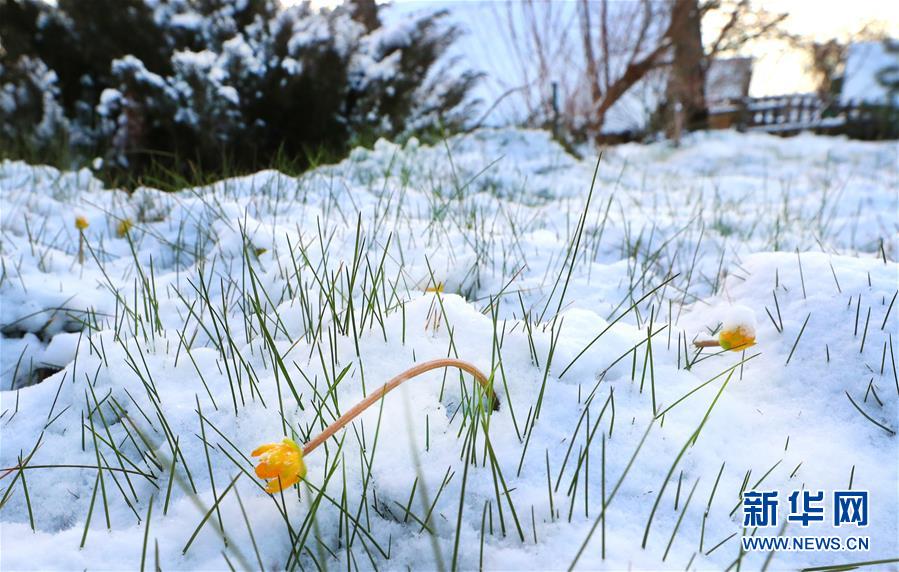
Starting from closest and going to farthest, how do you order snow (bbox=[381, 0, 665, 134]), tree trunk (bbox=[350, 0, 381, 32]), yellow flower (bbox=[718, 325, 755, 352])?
1. yellow flower (bbox=[718, 325, 755, 352])
2. tree trunk (bbox=[350, 0, 381, 32])
3. snow (bbox=[381, 0, 665, 134])

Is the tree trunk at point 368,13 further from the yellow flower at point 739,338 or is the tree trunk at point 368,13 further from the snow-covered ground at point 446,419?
the yellow flower at point 739,338

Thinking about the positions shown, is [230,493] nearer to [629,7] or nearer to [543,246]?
[543,246]

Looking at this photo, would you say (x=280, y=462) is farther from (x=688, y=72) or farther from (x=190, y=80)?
(x=688, y=72)

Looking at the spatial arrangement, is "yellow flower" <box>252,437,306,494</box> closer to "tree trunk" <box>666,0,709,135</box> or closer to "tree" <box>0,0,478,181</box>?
"tree" <box>0,0,478,181</box>

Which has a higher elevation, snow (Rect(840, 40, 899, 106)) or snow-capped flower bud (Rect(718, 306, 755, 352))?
snow-capped flower bud (Rect(718, 306, 755, 352))

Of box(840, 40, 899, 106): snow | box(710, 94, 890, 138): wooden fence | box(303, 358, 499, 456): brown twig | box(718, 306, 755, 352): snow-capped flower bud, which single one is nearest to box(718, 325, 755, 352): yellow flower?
box(718, 306, 755, 352): snow-capped flower bud

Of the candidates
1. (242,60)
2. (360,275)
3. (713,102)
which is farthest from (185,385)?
(713,102)

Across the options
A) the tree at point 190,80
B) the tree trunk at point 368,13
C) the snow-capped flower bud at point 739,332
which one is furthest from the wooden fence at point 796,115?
the snow-capped flower bud at point 739,332
